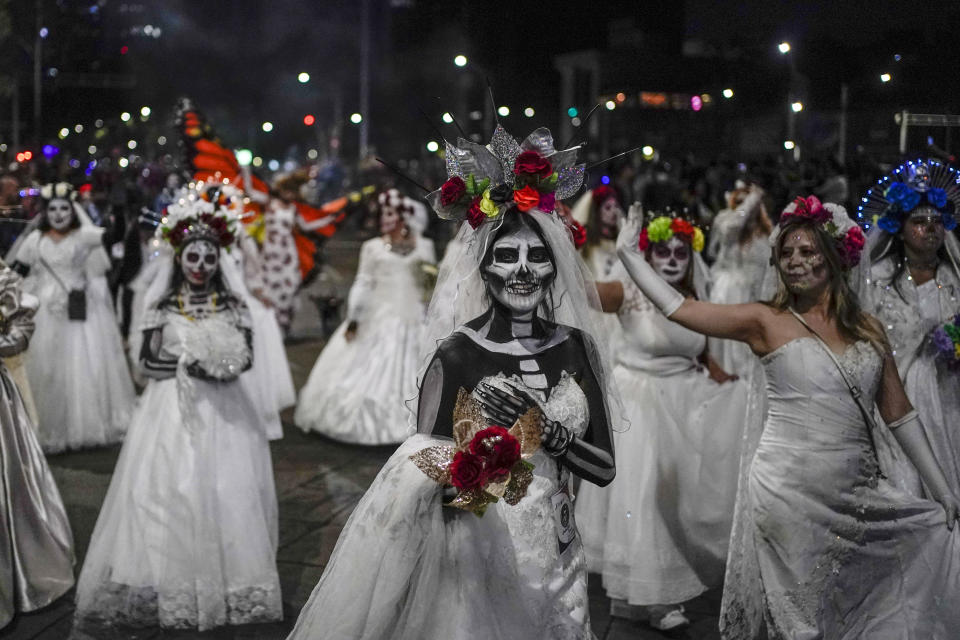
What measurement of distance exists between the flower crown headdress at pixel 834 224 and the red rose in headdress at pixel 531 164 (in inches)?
60.8

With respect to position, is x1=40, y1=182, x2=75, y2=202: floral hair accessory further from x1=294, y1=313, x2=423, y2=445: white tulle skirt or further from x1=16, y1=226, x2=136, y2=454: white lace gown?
x1=294, y1=313, x2=423, y2=445: white tulle skirt

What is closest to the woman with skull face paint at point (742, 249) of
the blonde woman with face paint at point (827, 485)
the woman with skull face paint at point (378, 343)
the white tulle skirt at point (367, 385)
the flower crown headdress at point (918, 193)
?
the woman with skull face paint at point (378, 343)

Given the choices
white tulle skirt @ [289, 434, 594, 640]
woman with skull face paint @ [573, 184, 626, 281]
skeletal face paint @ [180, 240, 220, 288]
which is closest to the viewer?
white tulle skirt @ [289, 434, 594, 640]

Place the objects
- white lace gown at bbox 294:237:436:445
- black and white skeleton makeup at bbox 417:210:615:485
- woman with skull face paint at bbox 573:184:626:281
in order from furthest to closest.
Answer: white lace gown at bbox 294:237:436:445 < woman with skull face paint at bbox 573:184:626:281 < black and white skeleton makeup at bbox 417:210:615:485

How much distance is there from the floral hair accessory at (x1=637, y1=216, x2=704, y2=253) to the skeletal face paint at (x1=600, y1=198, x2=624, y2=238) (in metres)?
2.51

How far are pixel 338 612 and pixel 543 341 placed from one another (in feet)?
3.70

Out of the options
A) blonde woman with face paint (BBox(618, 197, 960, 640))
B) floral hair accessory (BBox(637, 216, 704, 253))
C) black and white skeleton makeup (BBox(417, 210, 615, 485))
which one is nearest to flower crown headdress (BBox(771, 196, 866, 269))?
blonde woman with face paint (BBox(618, 197, 960, 640))

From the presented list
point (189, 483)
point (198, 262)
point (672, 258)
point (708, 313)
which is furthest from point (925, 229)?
point (189, 483)

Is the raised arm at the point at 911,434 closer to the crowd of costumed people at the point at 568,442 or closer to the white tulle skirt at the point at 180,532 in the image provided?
the crowd of costumed people at the point at 568,442

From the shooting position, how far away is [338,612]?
3213mm

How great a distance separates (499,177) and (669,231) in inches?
99.9

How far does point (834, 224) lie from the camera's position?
496cm

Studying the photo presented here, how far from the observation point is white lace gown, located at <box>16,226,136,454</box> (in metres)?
9.16

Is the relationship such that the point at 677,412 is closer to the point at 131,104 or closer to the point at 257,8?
the point at 131,104
